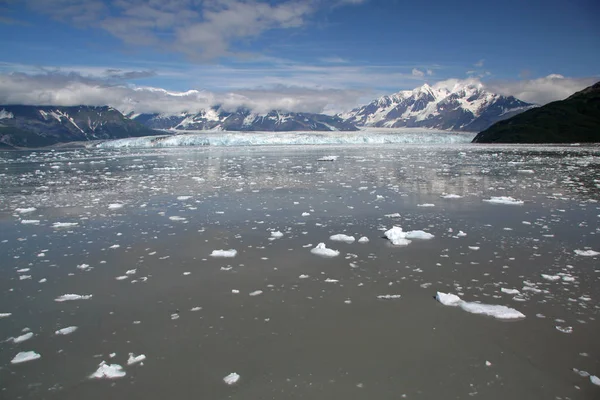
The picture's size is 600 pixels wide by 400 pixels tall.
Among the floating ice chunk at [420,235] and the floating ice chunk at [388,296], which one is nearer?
the floating ice chunk at [388,296]

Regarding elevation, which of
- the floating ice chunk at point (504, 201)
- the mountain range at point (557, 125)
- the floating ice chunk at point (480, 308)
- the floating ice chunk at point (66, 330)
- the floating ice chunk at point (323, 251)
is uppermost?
A: the mountain range at point (557, 125)

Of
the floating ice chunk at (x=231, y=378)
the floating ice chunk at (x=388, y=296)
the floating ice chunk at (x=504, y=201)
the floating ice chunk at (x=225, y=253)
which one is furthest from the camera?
the floating ice chunk at (x=504, y=201)

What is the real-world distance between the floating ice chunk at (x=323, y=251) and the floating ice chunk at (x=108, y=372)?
15.0 ft

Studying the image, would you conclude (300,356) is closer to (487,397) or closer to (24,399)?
(487,397)

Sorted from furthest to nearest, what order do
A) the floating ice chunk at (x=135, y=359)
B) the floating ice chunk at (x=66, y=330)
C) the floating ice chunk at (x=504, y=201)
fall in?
the floating ice chunk at (x=504, y=201)
the floating ice chunk at (x=66, y=330)
the floating ice chunk at (x=135, y=359)

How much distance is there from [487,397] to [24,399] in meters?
4.52

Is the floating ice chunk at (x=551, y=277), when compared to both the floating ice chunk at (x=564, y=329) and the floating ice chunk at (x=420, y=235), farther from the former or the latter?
the floating ice chunk at (x=420, y=235)

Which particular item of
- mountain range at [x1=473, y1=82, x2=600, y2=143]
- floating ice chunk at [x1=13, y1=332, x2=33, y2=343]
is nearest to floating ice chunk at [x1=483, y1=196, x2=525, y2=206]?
floating ice chunk at [x1=13, y1=332, x2=33, y2=343]

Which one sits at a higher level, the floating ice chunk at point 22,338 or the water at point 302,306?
the water at point 302,306

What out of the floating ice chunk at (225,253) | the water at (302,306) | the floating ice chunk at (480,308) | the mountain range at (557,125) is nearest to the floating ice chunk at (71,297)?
the water at (302,306)

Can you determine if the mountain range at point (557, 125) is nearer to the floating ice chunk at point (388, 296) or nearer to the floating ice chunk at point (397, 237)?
the floating ice chunk at point (397, 237)

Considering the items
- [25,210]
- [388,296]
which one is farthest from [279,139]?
[388,296]

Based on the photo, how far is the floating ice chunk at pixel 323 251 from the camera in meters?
7.97

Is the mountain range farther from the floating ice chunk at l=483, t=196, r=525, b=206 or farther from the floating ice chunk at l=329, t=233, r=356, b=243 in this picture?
the floating ice chunk at l=329, t=233, r=356, b=243
